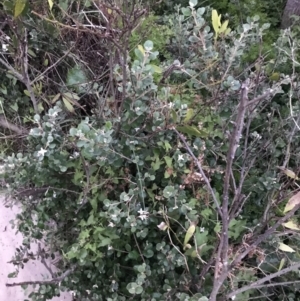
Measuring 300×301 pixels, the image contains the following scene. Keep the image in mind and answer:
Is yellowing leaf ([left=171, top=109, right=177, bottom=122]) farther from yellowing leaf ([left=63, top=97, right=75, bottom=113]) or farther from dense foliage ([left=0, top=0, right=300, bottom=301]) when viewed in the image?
yellowing leaf ([left=63, top=97, right=75, bottom=113])

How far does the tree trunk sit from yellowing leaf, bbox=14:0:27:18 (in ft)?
3.62

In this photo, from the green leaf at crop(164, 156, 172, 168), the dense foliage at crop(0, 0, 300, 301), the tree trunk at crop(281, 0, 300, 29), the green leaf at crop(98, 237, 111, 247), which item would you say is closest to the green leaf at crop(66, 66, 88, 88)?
the dense foliage at crop(0, 0, 300, 301)

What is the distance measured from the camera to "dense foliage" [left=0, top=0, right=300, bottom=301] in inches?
46.3

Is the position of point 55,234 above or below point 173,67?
below

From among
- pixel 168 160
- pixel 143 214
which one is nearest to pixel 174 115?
pixel 168 160

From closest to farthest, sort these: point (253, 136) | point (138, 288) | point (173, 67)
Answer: point (138, 288) → point (173, 67) → point (253, 136)

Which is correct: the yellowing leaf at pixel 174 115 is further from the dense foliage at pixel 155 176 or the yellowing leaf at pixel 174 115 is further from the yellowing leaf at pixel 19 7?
the yellowing leaf at pixel 19 7

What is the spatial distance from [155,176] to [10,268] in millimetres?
821

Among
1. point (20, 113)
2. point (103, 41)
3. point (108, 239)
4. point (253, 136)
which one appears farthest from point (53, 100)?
point (253, 136)

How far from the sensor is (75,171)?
4.25 feet

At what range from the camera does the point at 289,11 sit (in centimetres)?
182

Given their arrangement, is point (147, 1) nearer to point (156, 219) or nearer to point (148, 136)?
point (148, 136)

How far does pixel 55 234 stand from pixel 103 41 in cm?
67

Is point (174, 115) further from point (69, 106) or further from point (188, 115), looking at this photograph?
point (69, 106)
